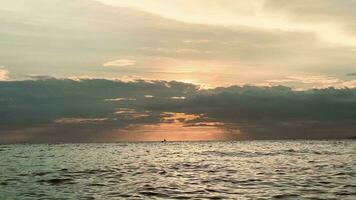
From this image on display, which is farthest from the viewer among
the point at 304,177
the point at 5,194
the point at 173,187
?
the point at 304,177

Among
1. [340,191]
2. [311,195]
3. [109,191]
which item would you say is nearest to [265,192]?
[311,195]

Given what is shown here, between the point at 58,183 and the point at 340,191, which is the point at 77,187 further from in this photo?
the point at 340,191

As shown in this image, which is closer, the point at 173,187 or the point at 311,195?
the point at 311,195

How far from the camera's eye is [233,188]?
29688mm

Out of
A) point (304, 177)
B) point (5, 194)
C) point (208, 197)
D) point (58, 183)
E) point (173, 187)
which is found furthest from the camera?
point (304, 177)

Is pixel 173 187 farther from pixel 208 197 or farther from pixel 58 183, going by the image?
pixel 58 183

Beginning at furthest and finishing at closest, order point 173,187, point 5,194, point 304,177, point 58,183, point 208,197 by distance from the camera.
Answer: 1. point 304,177
2. point 58,183
3. point 173,187
4. point 5,194
5. point 208,197

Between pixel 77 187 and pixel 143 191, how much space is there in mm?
5140

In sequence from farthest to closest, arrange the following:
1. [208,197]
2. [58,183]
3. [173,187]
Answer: [58,183], [173,187], [208,197]

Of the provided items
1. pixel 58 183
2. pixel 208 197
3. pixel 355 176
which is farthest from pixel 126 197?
pixel 355 176

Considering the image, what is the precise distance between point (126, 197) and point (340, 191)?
1250 cm

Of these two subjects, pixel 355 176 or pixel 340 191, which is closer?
pixel 340 191

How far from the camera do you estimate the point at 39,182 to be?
115ft

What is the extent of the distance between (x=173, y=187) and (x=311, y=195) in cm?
914
